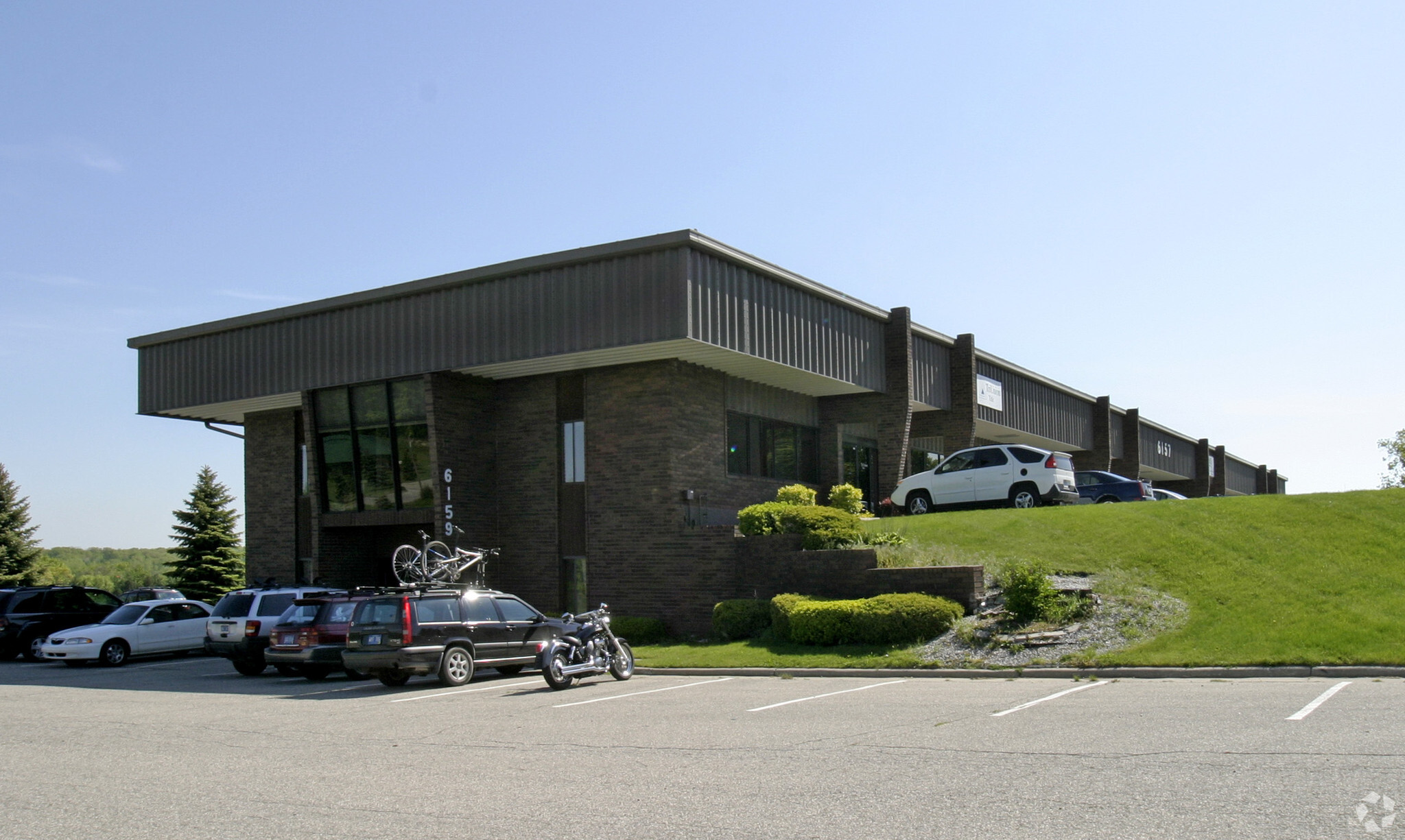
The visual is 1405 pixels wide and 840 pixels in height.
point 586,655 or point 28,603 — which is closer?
point 586,655

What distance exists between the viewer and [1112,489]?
3272 cm

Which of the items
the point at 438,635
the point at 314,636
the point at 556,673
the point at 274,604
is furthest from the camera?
the point at 274,604

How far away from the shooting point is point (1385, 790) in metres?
7.14

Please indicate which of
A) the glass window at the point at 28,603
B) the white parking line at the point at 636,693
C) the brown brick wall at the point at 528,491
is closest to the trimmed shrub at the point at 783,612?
the white parking line at the point at 636,693

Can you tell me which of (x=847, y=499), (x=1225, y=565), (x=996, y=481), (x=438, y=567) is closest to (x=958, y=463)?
(x=996, y=481)

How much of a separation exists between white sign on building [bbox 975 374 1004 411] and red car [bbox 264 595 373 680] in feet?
73.4

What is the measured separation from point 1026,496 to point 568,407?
11.6 metres

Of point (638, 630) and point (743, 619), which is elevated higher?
point (743, 619)

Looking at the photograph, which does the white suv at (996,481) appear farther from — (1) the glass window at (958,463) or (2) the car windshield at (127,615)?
(2) the car windshield at (127,615)

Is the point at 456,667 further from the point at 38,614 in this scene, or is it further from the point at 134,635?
the point at 38,614

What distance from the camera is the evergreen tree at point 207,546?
171 feet

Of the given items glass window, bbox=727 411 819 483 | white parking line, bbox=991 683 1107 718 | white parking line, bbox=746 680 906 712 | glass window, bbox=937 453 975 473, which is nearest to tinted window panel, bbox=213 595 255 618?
glass window, bbox=727 411 819 483

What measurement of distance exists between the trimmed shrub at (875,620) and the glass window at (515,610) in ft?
15.5

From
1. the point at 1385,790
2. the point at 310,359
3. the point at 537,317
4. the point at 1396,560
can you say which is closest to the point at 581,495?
the point at 537,317
